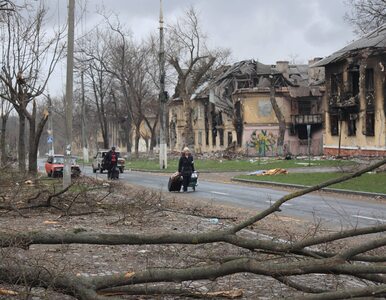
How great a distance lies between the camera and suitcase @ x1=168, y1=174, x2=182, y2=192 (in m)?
20.8

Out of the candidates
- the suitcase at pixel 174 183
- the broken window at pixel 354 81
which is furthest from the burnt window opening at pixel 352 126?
the suitcase at pixel 174 183

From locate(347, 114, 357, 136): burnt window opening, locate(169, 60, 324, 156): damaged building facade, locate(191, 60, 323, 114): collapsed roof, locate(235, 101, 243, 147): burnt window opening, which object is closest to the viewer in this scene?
locate(347, 114, 357, 136): burnt window opening

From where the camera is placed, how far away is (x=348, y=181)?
22.9 metres

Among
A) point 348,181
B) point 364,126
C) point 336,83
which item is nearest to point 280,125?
point 336,83

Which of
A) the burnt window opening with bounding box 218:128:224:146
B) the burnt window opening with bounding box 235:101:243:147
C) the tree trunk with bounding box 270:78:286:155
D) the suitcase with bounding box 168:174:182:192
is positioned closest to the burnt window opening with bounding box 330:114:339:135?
the tree trunk with bounding box 270:78:286:155

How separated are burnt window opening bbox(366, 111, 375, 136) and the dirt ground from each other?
29.7m

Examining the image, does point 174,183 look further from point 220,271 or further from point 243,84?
point 243,84

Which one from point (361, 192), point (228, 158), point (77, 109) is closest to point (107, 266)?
point (361, 192)

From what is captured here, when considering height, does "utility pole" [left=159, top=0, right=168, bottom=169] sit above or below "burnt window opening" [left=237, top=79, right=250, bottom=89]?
below

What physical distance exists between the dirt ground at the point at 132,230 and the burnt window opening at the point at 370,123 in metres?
29.7

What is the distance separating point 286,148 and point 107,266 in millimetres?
51018

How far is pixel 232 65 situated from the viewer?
6462 cm

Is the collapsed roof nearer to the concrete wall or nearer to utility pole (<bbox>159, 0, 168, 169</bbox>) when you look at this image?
the concrete wall

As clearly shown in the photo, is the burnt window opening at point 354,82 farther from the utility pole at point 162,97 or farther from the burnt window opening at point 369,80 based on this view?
the utility pole at point 162,97
